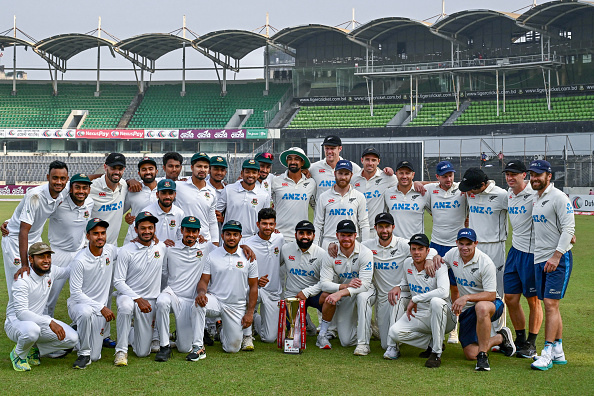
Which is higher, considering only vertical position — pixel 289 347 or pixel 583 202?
pixel 583 202

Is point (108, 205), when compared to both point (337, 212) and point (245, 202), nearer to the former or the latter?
point (245, 202)

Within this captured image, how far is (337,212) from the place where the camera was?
29.4 ft

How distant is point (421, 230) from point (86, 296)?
4.58 metres

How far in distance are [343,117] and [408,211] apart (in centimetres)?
3733

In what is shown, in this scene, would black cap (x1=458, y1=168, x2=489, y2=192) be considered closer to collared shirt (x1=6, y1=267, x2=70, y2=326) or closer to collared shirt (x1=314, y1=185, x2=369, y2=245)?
collared shirt (x1=314, y1=185, x2=369, y2=245)

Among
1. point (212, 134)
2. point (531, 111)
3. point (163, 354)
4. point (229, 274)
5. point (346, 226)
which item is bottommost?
point (163, 354)

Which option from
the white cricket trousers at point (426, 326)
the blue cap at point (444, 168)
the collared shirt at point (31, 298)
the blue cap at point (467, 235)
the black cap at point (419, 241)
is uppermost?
the blue cap at point (444, 168)

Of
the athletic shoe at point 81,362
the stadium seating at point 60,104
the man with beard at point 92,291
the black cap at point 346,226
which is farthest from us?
the stadium seating at point 60,104

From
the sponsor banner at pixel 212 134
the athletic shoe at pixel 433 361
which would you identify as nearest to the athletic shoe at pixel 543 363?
the athletic shoe at pixel 433 361

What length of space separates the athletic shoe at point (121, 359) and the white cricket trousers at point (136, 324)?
0.70 feet

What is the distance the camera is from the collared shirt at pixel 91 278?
24.5 feet

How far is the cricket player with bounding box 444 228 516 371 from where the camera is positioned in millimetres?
7441

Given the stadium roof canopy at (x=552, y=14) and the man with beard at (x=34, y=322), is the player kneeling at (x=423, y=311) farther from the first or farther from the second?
the stadium roof canopy at (x=552, y=14)

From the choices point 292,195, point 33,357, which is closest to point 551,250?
point 292,195
